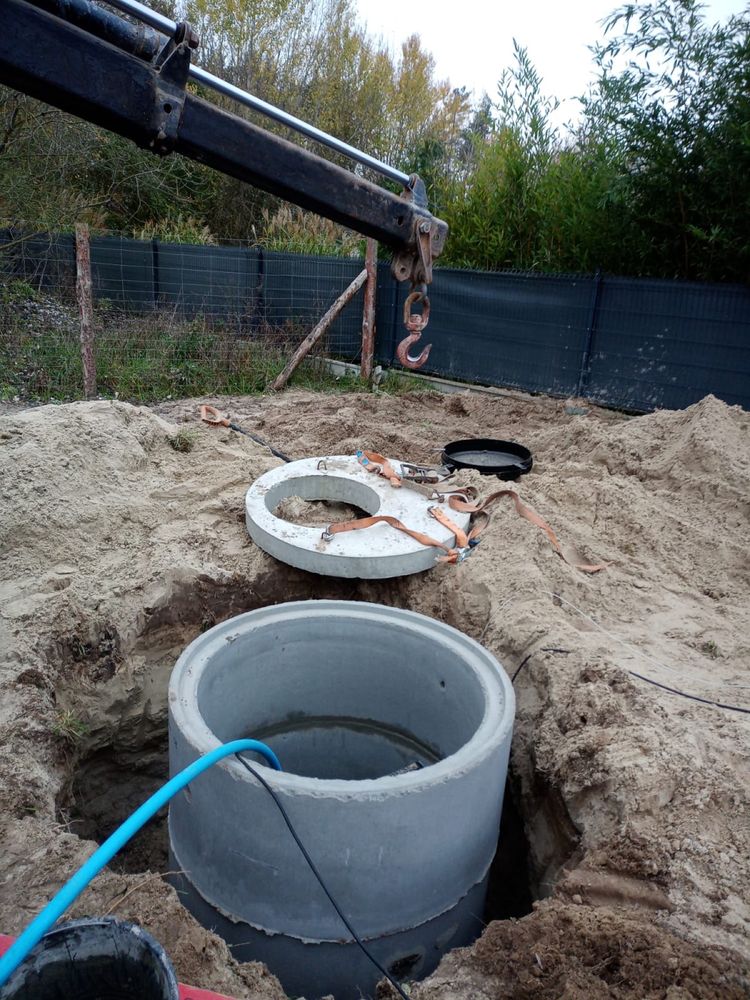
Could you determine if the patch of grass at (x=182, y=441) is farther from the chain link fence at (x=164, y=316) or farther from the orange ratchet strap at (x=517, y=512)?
the chain link fence at (x=164, y=316)

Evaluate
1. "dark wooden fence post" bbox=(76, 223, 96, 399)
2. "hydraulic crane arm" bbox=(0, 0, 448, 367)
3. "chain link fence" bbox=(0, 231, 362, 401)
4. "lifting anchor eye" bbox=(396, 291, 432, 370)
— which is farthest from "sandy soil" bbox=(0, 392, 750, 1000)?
"chain link fence" bbox=(0, 231, 362, 401)

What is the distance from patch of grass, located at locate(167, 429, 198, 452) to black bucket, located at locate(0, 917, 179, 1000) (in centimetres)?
366

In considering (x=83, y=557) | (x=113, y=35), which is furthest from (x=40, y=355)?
(x=113, y=35)

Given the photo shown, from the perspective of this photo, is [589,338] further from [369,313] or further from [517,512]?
[517,512]

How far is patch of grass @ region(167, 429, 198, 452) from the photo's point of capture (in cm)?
487

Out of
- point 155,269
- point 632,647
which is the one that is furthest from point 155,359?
point 632,647

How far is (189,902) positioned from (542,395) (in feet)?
23.8

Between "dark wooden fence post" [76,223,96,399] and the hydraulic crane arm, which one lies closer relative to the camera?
the hydraulic crane arm

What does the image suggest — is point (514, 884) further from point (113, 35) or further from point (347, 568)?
point (113, 35)

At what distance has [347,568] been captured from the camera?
3.56 m

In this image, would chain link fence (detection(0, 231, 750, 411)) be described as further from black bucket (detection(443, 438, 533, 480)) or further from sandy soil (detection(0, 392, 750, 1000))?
black bucket (detection(443, 438, 533, 480))

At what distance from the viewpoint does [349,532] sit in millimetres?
3818

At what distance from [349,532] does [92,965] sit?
2489mm

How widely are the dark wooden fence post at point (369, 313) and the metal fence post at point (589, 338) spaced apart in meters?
2.65
